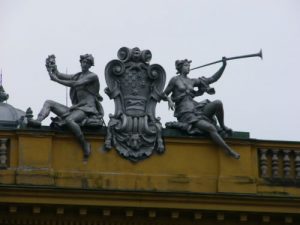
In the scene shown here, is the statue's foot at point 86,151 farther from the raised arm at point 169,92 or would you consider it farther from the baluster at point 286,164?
the baluster at point 286,164

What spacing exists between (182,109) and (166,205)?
2690mm

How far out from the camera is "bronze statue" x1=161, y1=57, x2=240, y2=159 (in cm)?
3444

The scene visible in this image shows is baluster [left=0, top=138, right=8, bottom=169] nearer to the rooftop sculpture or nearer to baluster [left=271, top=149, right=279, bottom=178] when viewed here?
the rooftop sculpture

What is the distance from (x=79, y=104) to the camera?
34.2 meters

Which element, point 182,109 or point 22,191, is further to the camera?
point 182,109

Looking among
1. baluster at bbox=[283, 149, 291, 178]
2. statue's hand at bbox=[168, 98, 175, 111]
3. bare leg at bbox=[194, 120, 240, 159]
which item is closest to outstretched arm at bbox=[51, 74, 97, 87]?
statue's hand at bbox=[168, 98, 175, 111]

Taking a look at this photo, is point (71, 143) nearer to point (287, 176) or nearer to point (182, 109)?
point (182, 109)

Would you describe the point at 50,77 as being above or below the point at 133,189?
above

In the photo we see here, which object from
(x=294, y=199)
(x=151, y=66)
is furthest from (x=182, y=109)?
(x=294, y=199)

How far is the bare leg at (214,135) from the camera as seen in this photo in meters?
34.3

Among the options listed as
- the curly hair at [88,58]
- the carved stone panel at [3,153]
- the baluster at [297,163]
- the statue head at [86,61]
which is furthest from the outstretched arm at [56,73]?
the baluster at [297,163]

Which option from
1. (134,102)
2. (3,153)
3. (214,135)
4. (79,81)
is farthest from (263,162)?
(3,153)

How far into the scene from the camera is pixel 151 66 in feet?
114

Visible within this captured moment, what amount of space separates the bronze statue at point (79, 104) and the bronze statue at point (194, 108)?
169 cm
